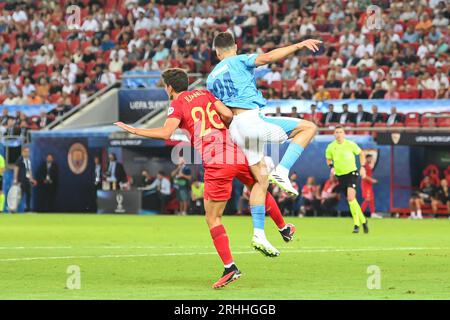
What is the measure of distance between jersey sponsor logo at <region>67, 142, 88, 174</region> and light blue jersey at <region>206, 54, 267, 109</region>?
25.3 m

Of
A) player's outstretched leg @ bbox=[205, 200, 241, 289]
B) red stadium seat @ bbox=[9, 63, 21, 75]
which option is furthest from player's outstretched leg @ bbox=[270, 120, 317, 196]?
red stadium seat @ bbox=[9, 63, 21, 75]

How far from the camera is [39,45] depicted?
152 ft

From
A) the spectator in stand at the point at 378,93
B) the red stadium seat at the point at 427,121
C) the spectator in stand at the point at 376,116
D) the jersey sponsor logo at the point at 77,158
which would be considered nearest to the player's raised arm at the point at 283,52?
the red stadium seat at the point at 427,121

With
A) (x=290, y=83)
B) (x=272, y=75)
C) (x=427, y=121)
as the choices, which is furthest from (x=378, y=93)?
(x=272, y=75)

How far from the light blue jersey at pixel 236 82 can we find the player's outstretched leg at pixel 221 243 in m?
1.93

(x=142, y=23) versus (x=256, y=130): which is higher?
(x=142, y=23)

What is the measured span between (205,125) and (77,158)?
27.0m

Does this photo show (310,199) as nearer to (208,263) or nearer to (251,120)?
(208,263)

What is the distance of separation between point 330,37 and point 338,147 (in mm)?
13564

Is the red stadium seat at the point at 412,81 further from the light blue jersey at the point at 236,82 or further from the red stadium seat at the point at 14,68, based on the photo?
the light blue jersey at the point at 236,82

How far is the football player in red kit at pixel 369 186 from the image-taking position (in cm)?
3400

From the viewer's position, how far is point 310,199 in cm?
3556

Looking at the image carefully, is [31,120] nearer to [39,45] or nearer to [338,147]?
[39,45]
